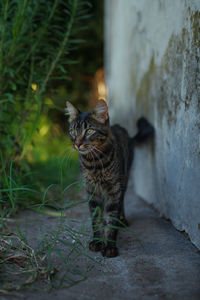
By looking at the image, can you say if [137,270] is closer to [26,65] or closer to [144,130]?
[144,130]

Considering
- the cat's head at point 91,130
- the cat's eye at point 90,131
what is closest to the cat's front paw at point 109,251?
the cat's head at point 91,130

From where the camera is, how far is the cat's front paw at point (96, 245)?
1.92 meters

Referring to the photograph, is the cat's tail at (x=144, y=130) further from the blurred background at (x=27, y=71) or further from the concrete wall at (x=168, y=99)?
the blurred background at (x=27, y=71)

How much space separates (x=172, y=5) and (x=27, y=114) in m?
1.49

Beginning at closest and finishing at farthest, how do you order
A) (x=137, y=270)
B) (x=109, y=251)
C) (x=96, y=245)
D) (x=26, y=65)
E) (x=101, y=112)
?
(x=137, y=270)
(x=109, y=251)
(x=96, y=245)
(x=101, y=112)
(x=26, y=65)

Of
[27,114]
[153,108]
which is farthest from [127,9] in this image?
[27,114]

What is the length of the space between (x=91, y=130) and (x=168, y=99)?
634 mm

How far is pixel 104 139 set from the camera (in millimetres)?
2045

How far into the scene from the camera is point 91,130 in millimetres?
1988

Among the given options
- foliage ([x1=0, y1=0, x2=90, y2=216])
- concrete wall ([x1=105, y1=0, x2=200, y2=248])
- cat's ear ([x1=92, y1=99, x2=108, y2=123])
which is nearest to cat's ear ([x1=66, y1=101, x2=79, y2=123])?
cat's ear ([x1=92, y1=99, x2=108, y2=123])

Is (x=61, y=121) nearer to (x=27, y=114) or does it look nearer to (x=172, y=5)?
(x=27, y=114)

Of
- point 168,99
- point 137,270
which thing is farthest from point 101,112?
point 137,270

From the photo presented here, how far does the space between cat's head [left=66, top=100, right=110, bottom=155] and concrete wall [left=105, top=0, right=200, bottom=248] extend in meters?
0.48

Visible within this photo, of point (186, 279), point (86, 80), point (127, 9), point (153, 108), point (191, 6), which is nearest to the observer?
point (186, 279)
